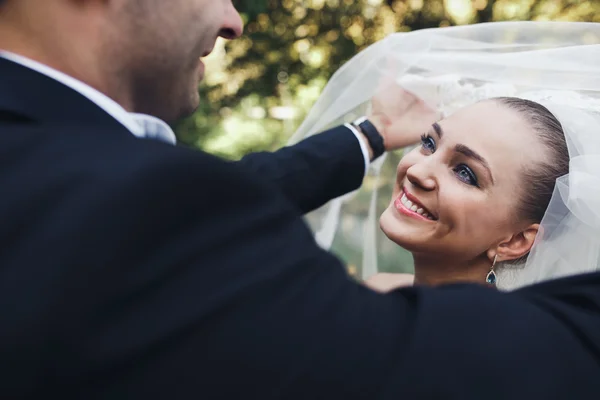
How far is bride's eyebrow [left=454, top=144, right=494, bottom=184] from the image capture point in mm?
1730

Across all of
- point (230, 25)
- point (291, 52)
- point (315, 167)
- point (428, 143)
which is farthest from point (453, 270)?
point (291, 52)

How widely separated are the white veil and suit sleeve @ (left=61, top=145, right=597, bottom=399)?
0.85 m

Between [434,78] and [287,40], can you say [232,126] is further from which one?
[434,78]

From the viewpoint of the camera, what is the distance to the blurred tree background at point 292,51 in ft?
15.0

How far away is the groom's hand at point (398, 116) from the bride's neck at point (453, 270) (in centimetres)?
59

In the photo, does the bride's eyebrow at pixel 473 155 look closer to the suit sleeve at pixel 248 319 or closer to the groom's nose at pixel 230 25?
the groom's nose at pixel 230 25

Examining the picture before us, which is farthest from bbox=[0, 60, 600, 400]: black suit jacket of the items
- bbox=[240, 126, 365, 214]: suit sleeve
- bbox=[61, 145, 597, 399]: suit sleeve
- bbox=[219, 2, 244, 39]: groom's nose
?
bbox=[240, 126, 365, 214]: suit sleeve

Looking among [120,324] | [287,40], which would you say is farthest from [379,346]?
[287,40]

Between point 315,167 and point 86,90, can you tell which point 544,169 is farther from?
point 86,90

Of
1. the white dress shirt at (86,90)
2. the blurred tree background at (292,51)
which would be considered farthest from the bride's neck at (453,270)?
the blurred tree background at (292,51)

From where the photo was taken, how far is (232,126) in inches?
209

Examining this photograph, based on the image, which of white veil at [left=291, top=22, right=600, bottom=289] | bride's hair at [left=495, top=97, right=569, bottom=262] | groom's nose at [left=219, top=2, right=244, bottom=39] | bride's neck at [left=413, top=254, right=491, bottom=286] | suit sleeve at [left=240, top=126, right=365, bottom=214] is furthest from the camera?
suit sleeve at [left=240, top=126, right=365, bottom=214]

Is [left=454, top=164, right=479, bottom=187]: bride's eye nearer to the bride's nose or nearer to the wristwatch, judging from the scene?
the bride's nose

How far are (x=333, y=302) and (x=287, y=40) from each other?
14.9 feet
